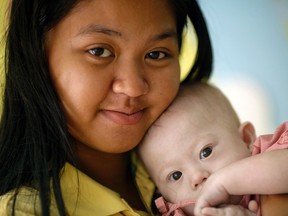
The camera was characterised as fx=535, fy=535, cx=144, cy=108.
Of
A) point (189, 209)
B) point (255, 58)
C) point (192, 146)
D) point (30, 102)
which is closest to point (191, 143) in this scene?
point (192, 146)

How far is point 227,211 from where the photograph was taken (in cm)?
102

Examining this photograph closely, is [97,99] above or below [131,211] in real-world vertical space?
above

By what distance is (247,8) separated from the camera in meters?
3.02

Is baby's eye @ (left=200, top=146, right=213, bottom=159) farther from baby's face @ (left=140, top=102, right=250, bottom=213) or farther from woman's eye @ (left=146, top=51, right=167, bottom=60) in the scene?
woman's eye @ (left=146, top=51, right=167, bottom=60)

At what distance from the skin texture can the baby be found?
1.9 inches

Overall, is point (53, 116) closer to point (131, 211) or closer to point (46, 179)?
point (46, 179)

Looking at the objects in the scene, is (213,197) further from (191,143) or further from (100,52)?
(100,52)

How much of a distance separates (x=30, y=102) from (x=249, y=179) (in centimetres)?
50

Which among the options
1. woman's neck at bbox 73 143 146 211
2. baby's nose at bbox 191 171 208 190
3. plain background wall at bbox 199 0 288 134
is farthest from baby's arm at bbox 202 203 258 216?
plain background wall at bbox 199 0 288 134

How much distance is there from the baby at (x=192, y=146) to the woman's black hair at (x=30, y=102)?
0.21 m

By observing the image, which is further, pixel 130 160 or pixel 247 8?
pixel 247 8

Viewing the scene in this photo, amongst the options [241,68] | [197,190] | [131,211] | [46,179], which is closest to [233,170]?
[197,190]

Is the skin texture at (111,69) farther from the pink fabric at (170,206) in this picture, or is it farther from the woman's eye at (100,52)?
the pink fabric at (170,206)

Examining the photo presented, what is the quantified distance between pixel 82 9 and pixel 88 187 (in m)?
0.38
